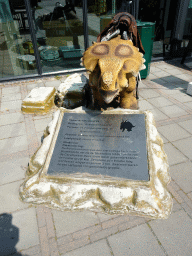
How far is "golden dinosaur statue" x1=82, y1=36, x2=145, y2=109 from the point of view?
2715mm

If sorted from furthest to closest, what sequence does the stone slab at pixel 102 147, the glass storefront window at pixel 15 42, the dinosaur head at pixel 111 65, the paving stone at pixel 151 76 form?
1. the paving stone at pixel 151 76
2. the glass storefront window at pixel 15 42
3. the dinosaur head at pixel 111 65
4. the stone slab at pixel 102 147

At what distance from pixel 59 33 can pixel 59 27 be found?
7.7 inches

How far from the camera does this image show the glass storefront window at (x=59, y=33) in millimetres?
6477

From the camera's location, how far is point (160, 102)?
524 cm

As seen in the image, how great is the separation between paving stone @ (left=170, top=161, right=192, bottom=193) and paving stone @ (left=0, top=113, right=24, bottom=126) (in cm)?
358

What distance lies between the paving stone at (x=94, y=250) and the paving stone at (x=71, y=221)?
0.79 feet

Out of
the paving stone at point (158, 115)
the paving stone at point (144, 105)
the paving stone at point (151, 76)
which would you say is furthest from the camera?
the paving stone at point (151, 76)

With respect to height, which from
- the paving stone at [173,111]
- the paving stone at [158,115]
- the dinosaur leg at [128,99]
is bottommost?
the paving stone at [158,115]

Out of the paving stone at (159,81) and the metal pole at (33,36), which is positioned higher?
the metal pole at (33,36)

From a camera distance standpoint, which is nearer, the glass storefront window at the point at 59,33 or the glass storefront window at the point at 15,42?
the glass storefront window at the point at 15,42

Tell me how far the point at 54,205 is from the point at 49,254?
0.57 m

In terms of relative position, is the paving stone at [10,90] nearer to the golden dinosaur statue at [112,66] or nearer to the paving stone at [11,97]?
the paving stone at [11,97]

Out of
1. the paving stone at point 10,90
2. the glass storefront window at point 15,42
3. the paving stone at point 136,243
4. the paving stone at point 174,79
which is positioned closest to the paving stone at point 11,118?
the paving stone at point 10,90

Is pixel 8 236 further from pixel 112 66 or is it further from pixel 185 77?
pixel 185 77
